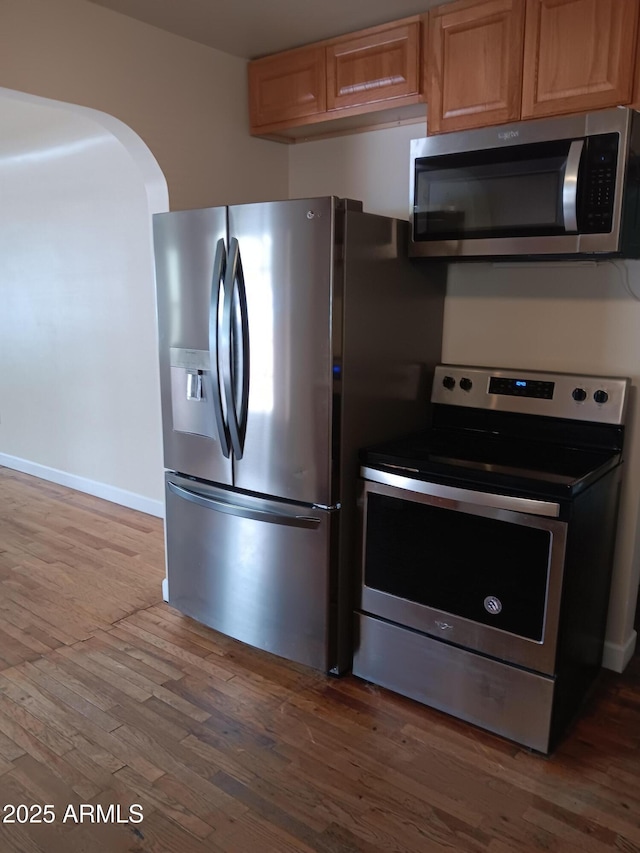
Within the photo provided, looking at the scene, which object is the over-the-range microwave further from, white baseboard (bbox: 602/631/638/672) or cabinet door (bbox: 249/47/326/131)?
white baseboard (bbox: 602/631/638/672)

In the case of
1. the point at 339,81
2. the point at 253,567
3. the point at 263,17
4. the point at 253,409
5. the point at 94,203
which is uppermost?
the point at 263,17

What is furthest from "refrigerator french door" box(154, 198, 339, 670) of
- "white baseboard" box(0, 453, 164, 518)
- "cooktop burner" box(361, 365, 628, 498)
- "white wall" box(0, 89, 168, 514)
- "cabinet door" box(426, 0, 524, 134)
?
"white baseboard" box(0, 453, 164, 518)

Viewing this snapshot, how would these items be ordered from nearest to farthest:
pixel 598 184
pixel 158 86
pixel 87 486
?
pixel 598 184 → pixel 158 86 → pixel 87 486

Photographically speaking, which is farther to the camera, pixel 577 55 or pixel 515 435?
pixel 515 435

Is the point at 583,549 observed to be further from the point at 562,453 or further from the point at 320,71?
the point at 320,71

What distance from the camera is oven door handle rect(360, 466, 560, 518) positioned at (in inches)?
78.5

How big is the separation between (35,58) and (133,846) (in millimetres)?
2474

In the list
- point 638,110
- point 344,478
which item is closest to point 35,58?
point 344,478

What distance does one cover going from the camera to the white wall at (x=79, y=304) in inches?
162

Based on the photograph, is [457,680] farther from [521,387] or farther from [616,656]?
[521,387]

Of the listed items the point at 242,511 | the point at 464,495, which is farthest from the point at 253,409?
the point at 464,495

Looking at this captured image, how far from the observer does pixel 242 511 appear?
8.55 ft

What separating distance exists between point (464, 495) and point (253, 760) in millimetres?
1026

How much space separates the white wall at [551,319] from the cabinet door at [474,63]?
43 cm
